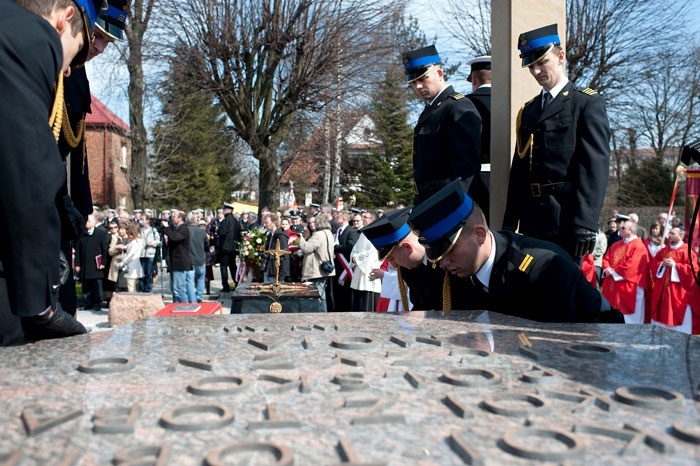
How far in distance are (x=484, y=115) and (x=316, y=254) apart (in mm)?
6335

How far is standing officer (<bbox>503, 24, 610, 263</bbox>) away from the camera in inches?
173

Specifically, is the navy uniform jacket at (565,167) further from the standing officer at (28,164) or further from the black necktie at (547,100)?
the standing officer at (28,164)

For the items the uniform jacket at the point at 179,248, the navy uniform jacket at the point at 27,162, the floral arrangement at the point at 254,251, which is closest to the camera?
the navy uniform jacket at the point at 27,162

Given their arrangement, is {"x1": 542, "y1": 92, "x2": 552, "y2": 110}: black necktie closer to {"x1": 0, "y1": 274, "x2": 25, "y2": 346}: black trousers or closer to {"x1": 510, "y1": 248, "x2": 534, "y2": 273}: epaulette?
{"x1": 510, "y1": 248, "x2": 534, "y2": 273}: epaulette

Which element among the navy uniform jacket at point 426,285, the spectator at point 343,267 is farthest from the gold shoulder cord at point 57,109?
the spectator at point 343,267

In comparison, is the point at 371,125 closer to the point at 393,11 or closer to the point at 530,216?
the point at 393,11

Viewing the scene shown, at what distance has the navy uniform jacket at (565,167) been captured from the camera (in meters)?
4.40

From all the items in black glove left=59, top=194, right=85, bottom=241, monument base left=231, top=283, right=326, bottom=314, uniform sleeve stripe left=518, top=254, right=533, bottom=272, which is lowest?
monument base left=231, top=283, right=326, bottom=314

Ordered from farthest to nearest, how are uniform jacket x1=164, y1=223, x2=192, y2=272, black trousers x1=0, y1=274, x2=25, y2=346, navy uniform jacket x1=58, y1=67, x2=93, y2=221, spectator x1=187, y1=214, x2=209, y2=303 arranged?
1. spectator x1=187, y1=214, x2=209, y2=303
2. uniform jacket x1=164, y1=223, x2=192, y2=272
3. navy uniform jacket x1=58, y1=67, x2=93, y2=221
4. black trousers x1=0, y1=274, x2=25, y2=346

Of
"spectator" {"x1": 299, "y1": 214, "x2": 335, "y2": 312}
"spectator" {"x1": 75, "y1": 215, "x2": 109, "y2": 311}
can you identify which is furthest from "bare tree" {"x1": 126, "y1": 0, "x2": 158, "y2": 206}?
"spectator" {"x1": 299, "y1": 214, "x2": 335, "y2": 312}

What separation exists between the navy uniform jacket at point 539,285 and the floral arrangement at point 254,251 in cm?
871

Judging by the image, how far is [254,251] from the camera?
12.4 metres

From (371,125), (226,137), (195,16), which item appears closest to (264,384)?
(195,16)

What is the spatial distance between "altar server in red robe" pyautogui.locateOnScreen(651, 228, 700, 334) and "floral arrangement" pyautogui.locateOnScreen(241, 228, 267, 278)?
612 centimetres
